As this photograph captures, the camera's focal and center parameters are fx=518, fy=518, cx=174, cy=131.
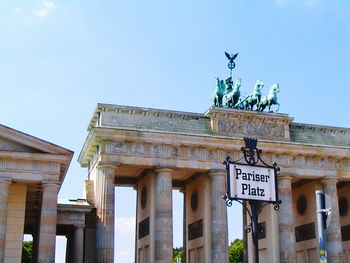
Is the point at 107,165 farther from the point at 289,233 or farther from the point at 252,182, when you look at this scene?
the point at 252,182

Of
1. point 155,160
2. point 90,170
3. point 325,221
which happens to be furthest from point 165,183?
point 325,221

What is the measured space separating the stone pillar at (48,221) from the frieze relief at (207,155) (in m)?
9.65

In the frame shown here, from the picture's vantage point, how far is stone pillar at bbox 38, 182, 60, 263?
31938mm

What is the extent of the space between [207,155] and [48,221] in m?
16.2

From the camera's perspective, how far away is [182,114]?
4547 cm

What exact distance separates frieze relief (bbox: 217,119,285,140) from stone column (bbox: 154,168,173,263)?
262 inches

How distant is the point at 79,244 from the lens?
131 feet

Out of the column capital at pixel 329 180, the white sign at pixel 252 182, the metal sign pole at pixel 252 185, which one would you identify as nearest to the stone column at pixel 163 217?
the column capital at pixel 329 180

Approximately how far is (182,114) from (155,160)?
554 cm

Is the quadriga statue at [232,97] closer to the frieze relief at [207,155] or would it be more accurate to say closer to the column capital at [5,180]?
the frieze relief at [207,155]

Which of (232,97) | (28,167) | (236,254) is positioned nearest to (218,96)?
(232,97)

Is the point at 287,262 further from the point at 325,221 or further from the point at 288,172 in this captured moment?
the point at 325,221

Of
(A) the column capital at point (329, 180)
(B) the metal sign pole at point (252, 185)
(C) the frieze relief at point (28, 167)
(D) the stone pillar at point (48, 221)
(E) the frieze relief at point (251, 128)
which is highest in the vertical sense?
(E) the frieze relief at point (251, 128)

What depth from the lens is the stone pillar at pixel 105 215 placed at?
39.3 metres
